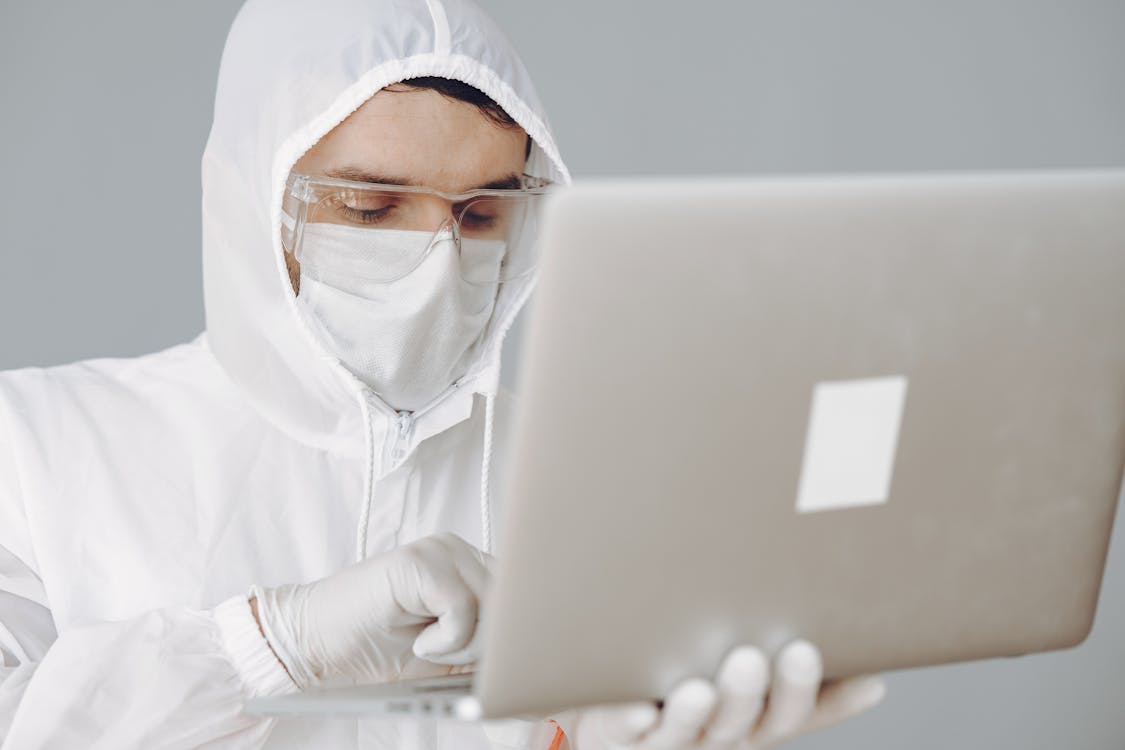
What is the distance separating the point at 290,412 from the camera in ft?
4.81

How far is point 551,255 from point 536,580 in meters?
0.20

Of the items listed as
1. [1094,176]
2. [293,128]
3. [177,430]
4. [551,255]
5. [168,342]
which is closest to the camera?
[551,255]

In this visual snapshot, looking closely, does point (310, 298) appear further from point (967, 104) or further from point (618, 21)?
point (967, 104)

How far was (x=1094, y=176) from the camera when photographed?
79 centimetres

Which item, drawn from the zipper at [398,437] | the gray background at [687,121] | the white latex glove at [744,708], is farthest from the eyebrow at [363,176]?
the gray background at [687,121]

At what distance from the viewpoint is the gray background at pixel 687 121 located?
2.28m

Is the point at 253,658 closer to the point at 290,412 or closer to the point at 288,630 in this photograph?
the point at 288,630

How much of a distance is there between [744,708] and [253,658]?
52 cm

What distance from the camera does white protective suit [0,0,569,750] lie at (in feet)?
4.28

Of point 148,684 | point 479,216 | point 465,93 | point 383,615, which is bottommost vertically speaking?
point 148,684

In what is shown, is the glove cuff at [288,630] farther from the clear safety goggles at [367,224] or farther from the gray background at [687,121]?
the gray background at [687,121]

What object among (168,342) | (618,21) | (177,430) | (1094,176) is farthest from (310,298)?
(618,21)

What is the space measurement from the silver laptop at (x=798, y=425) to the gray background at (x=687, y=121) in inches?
65.7

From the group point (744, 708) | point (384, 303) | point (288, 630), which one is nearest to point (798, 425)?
point (744, 708)
